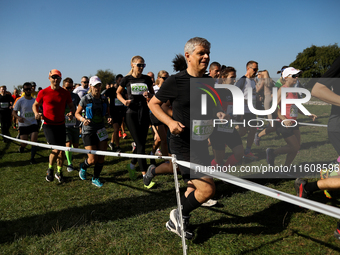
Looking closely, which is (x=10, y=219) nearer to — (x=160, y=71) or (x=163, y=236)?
(x=163, y=236)

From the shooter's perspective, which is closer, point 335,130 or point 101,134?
point 335,130

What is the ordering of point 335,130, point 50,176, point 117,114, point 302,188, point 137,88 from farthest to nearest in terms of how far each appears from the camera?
point 117,114, point 50,176, point 137,88, point 302,188, point 335,130

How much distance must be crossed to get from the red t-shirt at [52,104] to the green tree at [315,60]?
184 feet

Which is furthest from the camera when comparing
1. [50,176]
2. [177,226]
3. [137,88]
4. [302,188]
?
[50,176]

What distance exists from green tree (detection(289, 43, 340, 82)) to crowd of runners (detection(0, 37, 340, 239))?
5381 centimetres

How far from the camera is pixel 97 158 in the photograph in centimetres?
482

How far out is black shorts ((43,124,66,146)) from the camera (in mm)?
4922

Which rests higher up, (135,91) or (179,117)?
(135,91)

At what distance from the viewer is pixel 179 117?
8.89ft

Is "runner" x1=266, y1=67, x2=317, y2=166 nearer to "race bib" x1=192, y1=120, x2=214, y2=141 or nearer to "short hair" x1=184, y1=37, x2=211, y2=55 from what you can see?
"race bib" x1=192, y1=120, x2=214, y2=141

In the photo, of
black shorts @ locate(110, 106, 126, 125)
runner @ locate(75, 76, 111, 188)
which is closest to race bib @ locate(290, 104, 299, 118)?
runner @ locate(75, 76, 111, 188)

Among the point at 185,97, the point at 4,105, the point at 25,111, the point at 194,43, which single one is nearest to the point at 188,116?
the point at 185,97

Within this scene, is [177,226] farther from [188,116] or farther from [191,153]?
[188,116]

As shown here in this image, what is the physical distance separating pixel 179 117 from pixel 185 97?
245 millimetres
